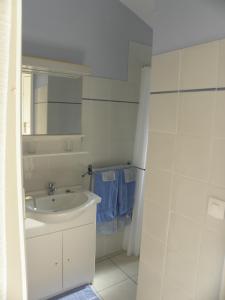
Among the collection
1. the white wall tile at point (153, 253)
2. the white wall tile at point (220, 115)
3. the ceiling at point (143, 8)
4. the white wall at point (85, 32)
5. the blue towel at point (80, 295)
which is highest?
the ceiling at point (143, 8)

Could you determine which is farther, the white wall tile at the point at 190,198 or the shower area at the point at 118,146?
the shower area at the point at 118,146

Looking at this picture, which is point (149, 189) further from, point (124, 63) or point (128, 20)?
point (128, 20)

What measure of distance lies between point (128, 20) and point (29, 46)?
1.00 meters

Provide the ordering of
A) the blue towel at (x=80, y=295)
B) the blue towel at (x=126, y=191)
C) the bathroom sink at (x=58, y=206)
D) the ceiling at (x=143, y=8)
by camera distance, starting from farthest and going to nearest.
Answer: the blue towel at (x=126, y=191)
the ceiling at (x=143, y=8)
the blue towel at (x=80, y=295)
the bathroom sink at (x=58, y=206)

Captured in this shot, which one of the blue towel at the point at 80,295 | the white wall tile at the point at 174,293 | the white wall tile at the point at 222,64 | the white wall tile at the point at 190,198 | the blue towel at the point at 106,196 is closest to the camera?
the white wall tile at the point at 222,64

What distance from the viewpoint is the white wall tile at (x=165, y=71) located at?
1187 millimetres

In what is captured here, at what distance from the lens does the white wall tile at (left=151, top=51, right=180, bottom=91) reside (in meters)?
1.19

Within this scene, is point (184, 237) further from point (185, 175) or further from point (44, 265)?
point (44, 265)

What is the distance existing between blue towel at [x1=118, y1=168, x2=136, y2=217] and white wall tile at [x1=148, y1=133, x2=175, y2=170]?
1.01m

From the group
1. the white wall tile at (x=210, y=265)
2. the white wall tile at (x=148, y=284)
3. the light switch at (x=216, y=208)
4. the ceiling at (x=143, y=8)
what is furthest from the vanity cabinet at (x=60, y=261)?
the ceiling at (x=143, y=8)

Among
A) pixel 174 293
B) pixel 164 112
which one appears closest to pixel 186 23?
pixel 164 112

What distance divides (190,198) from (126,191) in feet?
4.26

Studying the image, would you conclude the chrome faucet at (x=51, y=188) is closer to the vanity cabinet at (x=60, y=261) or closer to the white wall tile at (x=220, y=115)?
the vanity cabinet at (x=60, y=261)

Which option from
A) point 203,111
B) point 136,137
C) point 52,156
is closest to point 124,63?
point 136,137
